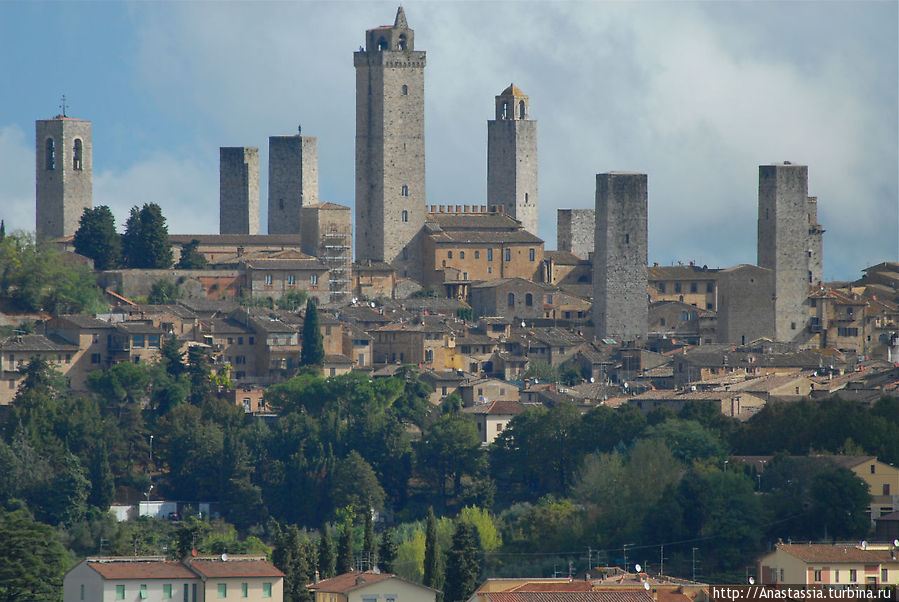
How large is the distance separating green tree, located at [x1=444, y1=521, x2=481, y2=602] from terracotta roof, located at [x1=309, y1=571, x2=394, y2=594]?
79.1 inches

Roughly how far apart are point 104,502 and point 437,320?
652 inches

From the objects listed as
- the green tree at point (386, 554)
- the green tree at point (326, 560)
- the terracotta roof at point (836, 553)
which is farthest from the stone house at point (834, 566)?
the green tree at point (326, 560)

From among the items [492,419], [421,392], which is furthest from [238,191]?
[492,419]

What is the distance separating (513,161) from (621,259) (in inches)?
530

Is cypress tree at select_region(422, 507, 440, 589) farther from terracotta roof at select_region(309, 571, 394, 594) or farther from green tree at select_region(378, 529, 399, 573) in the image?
terracotta roof at select_region(309, 571, 394, 594)

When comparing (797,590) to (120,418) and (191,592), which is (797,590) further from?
(120,418)

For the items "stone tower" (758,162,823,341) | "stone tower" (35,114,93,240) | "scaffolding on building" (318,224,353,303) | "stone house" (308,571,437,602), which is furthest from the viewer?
"stone tower" (35,114,93,240)

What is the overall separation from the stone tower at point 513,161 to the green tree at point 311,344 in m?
21.5

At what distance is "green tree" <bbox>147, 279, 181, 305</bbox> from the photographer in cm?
7419

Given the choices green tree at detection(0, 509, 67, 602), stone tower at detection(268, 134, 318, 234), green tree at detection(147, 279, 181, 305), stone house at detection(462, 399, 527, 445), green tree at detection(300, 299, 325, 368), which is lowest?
green tree at detection(0, 509, 67, 602)

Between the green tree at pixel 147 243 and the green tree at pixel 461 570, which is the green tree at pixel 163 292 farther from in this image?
the green tree at pixel 461 570

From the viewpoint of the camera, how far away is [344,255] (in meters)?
78.7

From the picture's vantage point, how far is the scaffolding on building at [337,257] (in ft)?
255

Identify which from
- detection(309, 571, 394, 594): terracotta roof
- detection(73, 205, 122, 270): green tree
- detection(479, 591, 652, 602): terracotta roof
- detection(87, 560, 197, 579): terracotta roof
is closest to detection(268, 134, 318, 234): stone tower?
detection(73, 205, 122, 270): green tree
